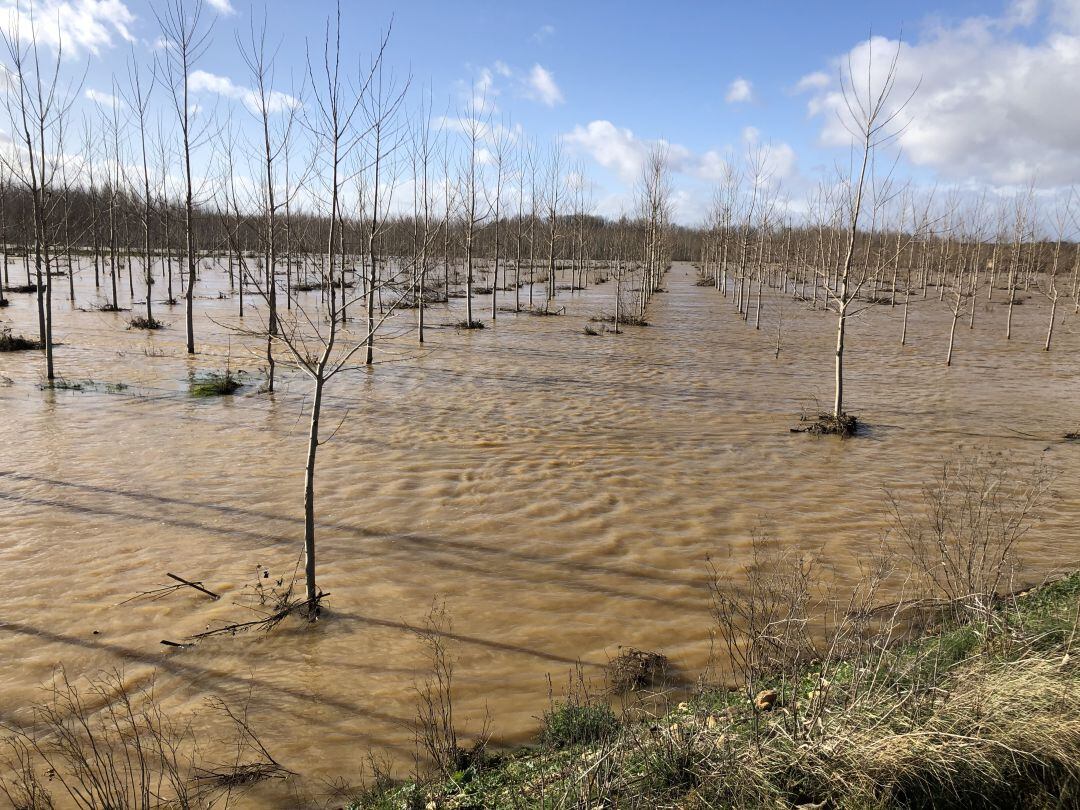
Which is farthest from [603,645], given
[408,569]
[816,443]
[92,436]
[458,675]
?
[92,436]

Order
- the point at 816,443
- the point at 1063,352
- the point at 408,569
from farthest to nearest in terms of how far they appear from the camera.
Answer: the point at 1063,352 → the point at 816,443 → the point at 408,569

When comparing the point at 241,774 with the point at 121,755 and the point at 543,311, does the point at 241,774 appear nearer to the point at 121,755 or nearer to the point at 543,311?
the point at 121,755

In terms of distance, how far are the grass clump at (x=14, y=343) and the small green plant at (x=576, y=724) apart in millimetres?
16736

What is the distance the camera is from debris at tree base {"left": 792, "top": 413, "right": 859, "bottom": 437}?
1047 cm

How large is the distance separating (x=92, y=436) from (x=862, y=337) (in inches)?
872

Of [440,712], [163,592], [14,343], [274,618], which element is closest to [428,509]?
[274,618]

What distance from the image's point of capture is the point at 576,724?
3484mm

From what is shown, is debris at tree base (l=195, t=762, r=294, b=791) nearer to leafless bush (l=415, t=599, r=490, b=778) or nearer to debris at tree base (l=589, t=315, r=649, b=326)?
leafless bush (l=415, t=599, r=490, b=778)

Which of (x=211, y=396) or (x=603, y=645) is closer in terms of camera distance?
(x=603, y=645)

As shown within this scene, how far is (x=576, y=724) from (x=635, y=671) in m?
1.07

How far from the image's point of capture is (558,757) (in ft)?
11.4

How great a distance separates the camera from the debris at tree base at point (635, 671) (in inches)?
172

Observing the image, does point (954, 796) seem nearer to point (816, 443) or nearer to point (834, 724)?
point (834, 724)

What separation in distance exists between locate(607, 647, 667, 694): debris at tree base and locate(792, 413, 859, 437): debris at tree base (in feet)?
22.7
